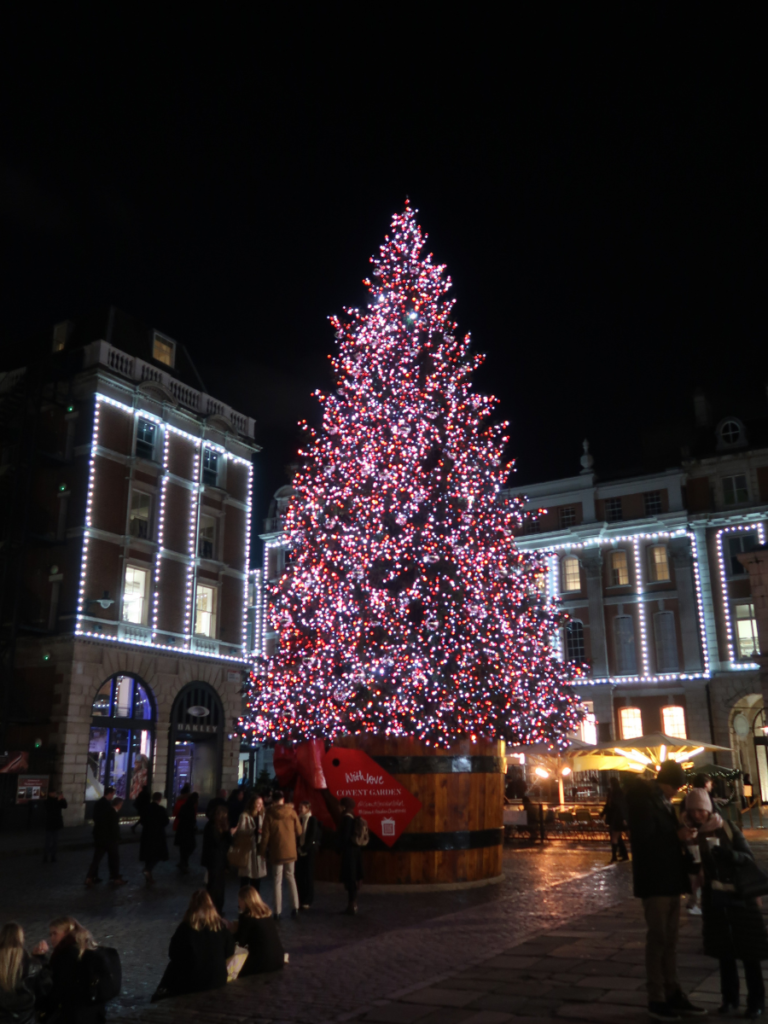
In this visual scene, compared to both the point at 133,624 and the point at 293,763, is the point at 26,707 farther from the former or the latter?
the point at 293,763

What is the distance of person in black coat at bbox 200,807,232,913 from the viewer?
1248 centimetres

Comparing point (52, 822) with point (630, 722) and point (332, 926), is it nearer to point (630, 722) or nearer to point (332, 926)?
point (332, 926)

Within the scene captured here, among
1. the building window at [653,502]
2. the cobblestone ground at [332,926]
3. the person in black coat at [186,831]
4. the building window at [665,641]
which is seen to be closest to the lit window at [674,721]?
the building window at [665,641]

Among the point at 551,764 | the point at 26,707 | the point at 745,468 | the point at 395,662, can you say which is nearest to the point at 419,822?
the point at 395,662

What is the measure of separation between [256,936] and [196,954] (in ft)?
3.52

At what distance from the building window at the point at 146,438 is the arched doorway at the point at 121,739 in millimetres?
8946

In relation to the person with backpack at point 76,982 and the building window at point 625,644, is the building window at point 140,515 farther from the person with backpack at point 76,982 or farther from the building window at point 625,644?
the person with backpack at point 76,982

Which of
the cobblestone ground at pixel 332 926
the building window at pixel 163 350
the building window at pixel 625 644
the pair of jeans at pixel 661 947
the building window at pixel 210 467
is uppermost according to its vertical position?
the building window at pixel 163 350

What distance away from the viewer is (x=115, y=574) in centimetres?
3303

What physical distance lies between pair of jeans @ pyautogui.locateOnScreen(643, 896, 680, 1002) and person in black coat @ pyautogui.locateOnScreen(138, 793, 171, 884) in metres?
11.4

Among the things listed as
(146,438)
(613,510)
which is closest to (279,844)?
A: (146,438)

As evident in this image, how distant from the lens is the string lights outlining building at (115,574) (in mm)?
31000

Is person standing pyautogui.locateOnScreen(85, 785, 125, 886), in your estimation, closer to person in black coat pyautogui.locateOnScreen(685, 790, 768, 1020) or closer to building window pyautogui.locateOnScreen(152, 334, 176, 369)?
person in black coat pyautogui.locateOnScreen(685, 790, 768, 1020)

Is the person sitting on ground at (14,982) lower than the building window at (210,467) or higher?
lower
